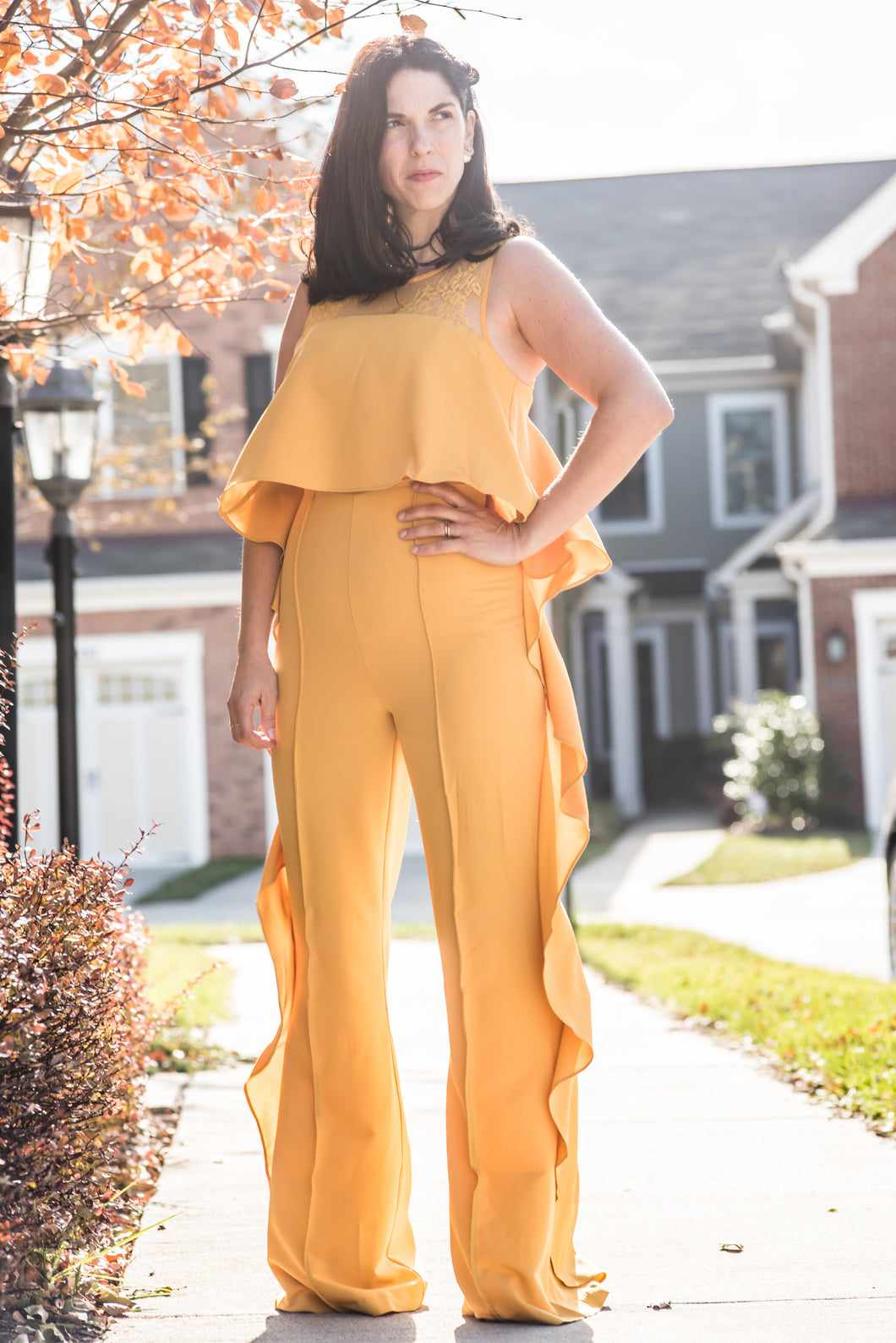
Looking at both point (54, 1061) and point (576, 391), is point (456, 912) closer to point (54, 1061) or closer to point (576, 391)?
point (54, 1061)

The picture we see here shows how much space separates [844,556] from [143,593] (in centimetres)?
743

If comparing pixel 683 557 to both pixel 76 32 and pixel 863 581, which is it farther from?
pixel 76 32

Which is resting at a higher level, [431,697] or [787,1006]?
[431,697]

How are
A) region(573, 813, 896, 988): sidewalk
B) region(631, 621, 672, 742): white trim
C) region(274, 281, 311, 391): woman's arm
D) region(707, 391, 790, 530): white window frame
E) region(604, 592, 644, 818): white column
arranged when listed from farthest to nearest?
1. region(631, 621, 672, 742): white trim
2. region(707, 391, 790, 530): white window frame
3. region(604, 592, 644, 818): white column
4. region(573, 813, 896, 988): sidewalk
5. region(274, 281, 311, 391): woman's arm

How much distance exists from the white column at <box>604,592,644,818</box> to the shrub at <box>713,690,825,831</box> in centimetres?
400

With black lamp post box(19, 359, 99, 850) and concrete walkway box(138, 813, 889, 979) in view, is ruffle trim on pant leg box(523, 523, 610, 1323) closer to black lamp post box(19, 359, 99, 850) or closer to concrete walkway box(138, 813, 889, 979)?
black lamp post box(19, 359, 99, 850)

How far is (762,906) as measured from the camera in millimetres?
10508

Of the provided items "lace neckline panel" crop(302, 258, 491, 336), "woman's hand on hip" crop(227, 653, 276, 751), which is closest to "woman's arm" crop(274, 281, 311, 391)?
"lace neckline panel" crop(302, 258, 491, 336)

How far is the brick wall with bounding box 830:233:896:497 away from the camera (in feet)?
53.6

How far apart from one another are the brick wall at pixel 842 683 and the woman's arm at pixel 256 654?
45.5ft

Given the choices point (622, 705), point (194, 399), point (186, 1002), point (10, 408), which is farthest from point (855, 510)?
point (186, 1002)

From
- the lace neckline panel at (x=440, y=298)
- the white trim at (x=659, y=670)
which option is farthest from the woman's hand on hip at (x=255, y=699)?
the white trim at (x=659, y=670)

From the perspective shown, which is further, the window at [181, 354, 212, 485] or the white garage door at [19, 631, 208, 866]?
the window at [181, 354, 212, 485]

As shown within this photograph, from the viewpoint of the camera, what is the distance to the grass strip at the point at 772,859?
12289 mm
